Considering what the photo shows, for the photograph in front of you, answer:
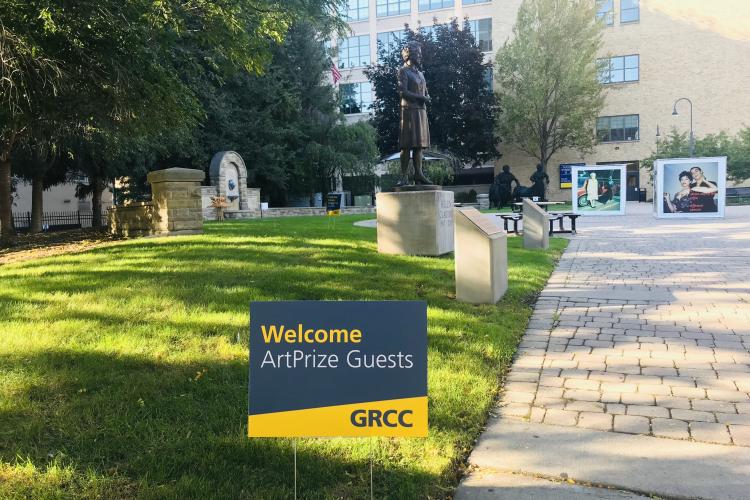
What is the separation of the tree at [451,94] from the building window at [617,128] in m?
10.5

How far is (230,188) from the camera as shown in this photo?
27297mm

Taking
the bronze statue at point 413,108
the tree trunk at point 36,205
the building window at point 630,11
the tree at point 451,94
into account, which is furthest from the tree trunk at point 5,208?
the building window at point 630,11

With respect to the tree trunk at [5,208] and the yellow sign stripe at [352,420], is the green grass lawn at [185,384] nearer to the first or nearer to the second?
the yellow sign stripe at [352,420]

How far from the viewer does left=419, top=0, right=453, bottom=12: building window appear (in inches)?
2140

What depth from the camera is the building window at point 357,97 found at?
56.9 metres

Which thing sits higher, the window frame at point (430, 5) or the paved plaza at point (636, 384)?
the window frame at point (430, 5)

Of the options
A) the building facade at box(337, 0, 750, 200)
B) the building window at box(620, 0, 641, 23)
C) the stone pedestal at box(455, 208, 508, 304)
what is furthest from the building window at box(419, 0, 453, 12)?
the stone pedestal at box(455, 208, 508, 304)

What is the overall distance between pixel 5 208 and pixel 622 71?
48462 mm

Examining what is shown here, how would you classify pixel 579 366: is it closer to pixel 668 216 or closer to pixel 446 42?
pixel 668 216

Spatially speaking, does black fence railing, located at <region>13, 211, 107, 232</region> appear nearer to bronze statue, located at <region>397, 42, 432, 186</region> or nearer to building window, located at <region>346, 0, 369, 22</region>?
bronze statue, located at <region>397, 42, 432, 186</region>

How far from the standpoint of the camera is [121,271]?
821cm

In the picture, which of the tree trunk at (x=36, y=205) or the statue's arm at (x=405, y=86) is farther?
the tree trunk at (x=36, y=205)

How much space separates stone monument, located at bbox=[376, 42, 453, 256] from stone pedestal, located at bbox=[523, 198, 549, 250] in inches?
103

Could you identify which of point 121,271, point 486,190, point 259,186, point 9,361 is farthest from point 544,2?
point 9,361
